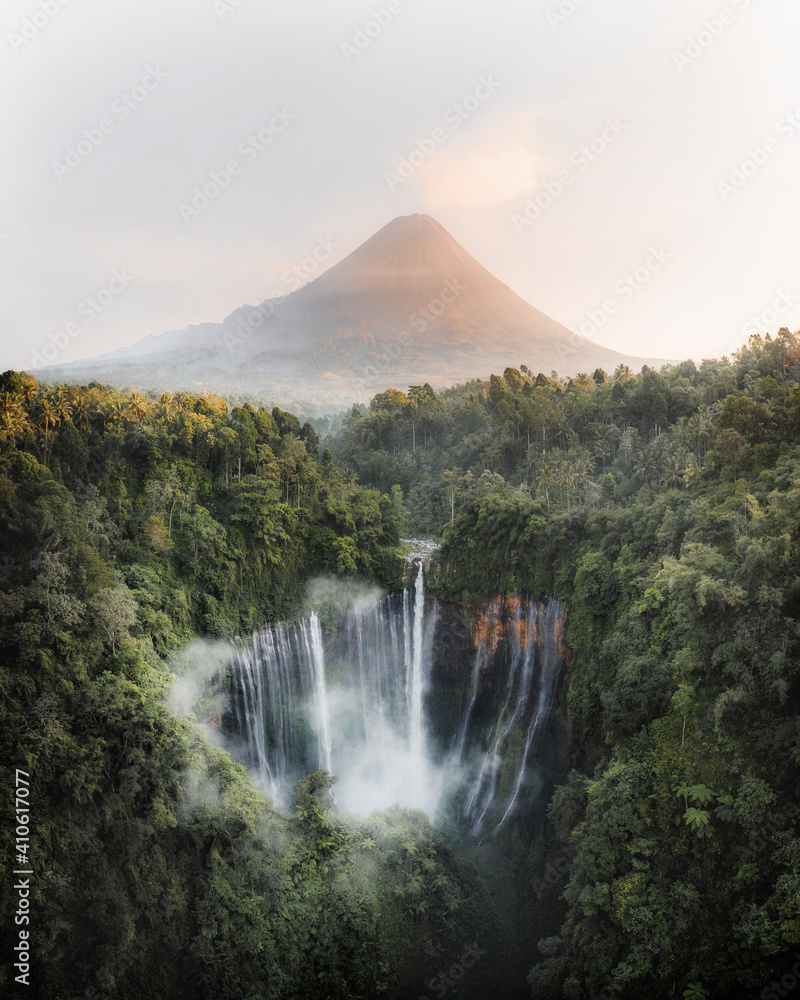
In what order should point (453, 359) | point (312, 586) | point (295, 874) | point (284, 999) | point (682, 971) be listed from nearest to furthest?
point (682, 971), point (284, 999), point (295, 874), point (312, 586), point (453, 359)

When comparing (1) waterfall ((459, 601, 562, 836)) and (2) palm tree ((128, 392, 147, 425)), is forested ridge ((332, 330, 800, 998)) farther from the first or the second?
(2) palm tree ((128, 392, 147, 425))

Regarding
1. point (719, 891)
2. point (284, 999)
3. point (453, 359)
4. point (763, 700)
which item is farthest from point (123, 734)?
point (453, 359)

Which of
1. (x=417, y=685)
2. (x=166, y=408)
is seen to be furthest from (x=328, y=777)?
(x=166, y=408)

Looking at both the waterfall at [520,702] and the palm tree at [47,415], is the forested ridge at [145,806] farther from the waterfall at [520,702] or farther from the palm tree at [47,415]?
the waterfall at [520,702]

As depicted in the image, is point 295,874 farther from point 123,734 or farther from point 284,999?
point 123,734

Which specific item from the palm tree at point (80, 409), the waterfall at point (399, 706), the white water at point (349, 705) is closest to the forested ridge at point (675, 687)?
the waterfall at point (399, 706)

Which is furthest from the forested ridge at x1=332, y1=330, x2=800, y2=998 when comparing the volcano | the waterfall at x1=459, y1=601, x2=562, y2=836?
the volcano

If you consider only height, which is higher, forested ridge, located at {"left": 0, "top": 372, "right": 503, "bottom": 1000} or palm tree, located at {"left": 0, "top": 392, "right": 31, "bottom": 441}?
palm tree, located at {"left": 0, "top": 392, "right": 31, "bottom": 441}

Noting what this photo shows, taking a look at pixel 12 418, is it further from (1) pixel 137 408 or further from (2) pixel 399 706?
(2) pixel 399 706
